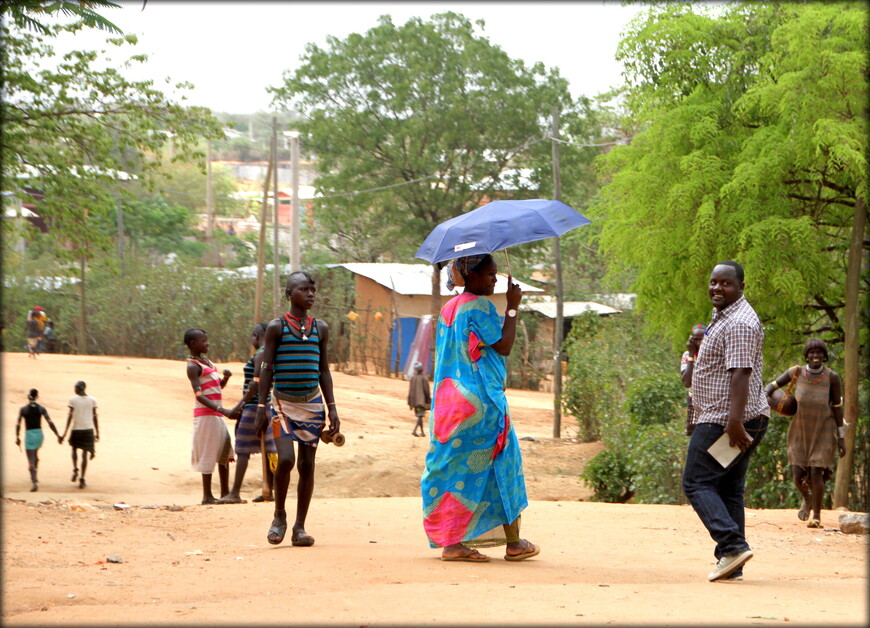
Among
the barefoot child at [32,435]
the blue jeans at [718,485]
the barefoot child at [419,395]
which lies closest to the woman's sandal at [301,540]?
the blue jeans at [718,485]

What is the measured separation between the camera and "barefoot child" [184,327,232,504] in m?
10.4

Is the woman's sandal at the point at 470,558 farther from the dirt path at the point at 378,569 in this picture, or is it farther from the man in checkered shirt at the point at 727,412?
the man in checkered shirt at the point at 727,412

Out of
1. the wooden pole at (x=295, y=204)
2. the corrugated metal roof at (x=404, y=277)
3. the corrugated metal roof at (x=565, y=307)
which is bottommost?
the corrugated metal roof at (x=565, y=307)

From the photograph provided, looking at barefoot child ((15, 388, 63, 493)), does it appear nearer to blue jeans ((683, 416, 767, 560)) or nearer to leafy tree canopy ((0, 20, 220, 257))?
leafy tree canopy ((0, 20, 220, 257))

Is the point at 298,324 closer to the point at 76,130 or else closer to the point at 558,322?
the point at 76,130

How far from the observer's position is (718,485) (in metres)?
5.61

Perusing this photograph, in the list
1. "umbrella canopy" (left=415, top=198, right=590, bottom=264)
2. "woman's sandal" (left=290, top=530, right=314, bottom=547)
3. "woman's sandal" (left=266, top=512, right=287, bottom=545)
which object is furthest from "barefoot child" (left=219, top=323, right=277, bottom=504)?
"umbrella canopy" (left=415, top=198, right=590, bottom=264)

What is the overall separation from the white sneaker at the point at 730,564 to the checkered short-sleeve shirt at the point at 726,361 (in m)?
0.70

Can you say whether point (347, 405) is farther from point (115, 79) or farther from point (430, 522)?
point (430, 522)

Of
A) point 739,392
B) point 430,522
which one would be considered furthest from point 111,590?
point 739,392

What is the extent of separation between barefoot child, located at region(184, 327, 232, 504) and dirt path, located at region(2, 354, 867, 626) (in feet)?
2.49

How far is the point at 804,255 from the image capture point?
11758mm

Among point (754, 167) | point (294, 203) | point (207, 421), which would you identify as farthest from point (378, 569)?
point (294, 203)

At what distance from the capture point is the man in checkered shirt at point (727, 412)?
5371 millimetres
